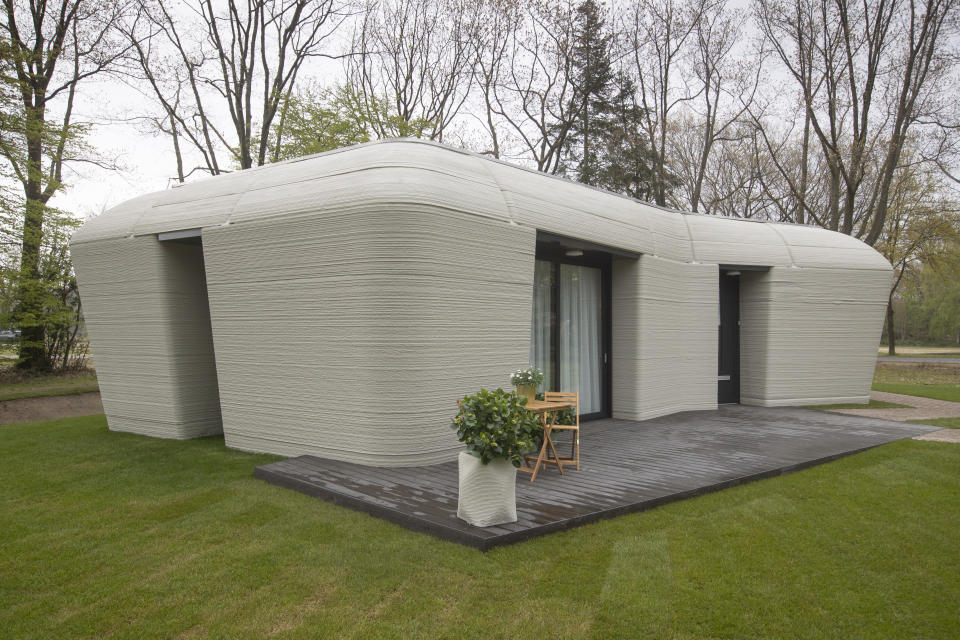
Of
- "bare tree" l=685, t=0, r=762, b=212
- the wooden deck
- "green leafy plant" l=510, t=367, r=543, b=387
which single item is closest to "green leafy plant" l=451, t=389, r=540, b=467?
the wooden deck

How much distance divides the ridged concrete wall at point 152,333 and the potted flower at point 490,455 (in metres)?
4.91

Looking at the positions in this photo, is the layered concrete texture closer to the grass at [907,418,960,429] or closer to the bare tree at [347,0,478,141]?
the grass at [907,418,960,429]

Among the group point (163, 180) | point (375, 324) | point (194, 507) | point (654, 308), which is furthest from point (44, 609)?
point (163, 180)

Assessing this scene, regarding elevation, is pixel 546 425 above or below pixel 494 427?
below

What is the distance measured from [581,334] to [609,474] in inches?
121

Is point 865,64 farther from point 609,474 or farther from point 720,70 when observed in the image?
point 609,474

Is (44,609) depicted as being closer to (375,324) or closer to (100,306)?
(375,324)

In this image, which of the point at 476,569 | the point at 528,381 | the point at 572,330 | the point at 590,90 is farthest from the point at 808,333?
the point at 590,90

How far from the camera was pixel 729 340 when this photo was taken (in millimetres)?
10188

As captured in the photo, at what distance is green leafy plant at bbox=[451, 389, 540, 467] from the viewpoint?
3883mm

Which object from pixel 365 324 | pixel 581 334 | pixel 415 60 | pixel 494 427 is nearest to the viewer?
pixel 494 427

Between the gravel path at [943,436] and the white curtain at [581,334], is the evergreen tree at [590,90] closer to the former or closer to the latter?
the white curtain at [581,334]

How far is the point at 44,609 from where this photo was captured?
3178mm

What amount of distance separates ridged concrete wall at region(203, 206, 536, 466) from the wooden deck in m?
0.45
